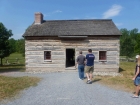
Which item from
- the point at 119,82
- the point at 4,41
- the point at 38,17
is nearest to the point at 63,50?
Result: the point at 38,17

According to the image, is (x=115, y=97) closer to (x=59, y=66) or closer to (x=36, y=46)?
(x=59, y=66)

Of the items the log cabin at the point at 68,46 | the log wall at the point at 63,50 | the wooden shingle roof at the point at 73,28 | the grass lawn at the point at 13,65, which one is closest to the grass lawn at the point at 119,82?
the log wall at the point at 63,50

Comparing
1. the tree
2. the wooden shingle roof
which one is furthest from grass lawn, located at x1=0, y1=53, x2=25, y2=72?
the wooden shingle roof

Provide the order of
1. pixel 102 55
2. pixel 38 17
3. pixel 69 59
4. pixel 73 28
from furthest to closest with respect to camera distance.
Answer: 1. pixel 69 59
2. pixel 38 17
3. pixel 73 28
4. pixel 102 55

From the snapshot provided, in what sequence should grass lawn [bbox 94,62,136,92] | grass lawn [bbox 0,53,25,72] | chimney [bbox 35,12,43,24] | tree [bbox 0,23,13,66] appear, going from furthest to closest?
tree [bbox 0,23,13,66]
grass lawn [bbox 0,53,25,72]
chimney [bbox 35,12,43,24]
grass lawn [bbox 94,62,136,92]

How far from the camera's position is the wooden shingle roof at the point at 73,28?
1675cm

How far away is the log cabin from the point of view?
1642cm

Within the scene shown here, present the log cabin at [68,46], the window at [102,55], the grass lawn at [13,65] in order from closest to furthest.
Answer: the log cabin at [68,46] < the window at [102,55] < the grass lawn at [13,65]

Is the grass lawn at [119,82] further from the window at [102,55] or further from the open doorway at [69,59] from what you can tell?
the open doorway at [69,59]

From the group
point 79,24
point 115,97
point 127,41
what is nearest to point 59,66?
point 79,24

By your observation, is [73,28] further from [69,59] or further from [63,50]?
[69,59]

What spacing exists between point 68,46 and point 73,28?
248cm

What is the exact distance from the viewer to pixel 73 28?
1791 cm

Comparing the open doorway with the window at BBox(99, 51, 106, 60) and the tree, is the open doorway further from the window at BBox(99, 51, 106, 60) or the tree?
the tree
